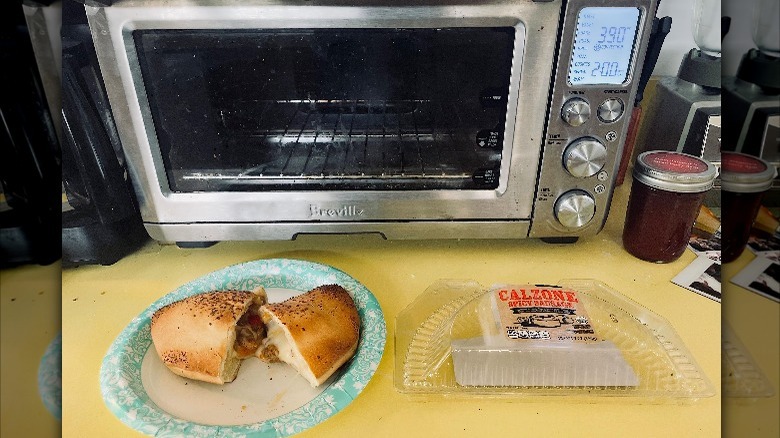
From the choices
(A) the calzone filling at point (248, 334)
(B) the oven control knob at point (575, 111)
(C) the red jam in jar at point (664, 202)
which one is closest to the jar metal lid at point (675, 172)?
(C) the red jam in jar at point (664, 202)

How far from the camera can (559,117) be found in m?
0.63

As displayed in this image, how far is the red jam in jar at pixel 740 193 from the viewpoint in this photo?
0.23 m

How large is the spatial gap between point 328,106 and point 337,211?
14cm

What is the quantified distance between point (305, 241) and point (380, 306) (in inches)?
8.5

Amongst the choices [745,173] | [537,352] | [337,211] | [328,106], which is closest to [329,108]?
[328,106]

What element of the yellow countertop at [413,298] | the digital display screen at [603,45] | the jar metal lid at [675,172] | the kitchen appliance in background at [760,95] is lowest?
the yellow countertop at [413,298]

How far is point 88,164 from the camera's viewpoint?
67 cm

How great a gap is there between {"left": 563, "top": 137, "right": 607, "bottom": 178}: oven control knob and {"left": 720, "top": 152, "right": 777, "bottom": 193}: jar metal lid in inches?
15.9

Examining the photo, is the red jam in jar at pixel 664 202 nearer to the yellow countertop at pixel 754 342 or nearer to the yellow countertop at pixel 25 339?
the yellow countertop at pixel 754 342

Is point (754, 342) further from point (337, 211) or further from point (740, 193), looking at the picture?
point (337, 211)

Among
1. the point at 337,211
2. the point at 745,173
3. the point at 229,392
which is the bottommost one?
the point at 229,392

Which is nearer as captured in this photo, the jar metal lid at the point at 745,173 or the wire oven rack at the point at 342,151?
the jar metal lid at the point at 745,173

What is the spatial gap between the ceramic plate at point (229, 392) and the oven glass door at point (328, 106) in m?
0.17

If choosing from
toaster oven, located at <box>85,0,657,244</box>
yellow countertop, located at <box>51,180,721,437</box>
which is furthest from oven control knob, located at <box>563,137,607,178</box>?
yellow countertop, located at <box>51,180,721,437</box>
